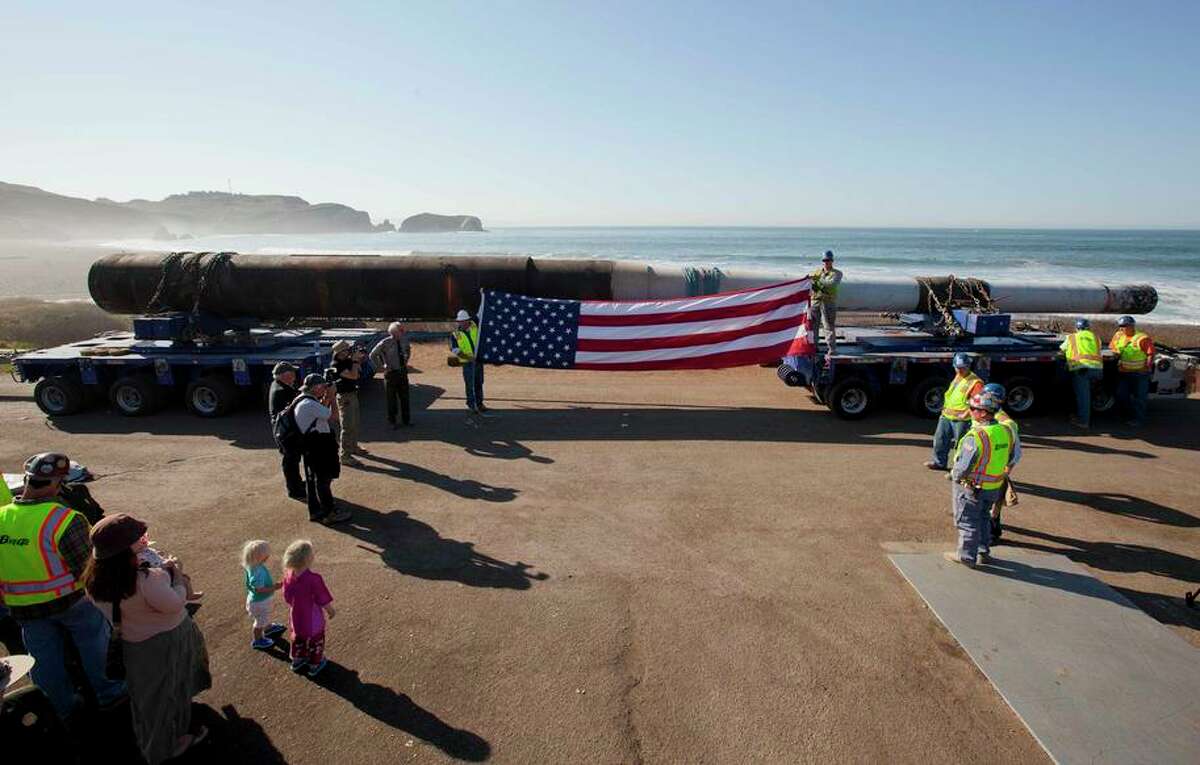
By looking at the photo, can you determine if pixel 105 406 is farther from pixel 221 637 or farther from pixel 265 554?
pixel 265 554

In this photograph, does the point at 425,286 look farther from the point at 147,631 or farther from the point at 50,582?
the point at 147,631

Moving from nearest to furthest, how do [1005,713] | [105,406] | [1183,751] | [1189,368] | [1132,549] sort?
1. [1183,751]
2. [1005,713]
3. [1132,549]
4. [1189,368]
5. [105,406]

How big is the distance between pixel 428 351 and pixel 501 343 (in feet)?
22.7

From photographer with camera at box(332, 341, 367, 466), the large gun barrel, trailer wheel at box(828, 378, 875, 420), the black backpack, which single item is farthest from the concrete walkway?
the large gun barrel

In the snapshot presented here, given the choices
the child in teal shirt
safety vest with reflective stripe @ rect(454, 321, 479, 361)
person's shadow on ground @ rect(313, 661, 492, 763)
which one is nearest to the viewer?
person's shadow on ground @ rect(313, 661, 492, 763)

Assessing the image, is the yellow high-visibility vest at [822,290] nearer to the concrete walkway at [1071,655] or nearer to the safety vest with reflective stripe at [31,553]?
the concrete walkway at [1071,655]

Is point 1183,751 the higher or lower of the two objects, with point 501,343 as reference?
lower

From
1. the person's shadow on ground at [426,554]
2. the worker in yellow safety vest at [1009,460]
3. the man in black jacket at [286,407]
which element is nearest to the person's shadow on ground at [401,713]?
the person's shadow on ground at [426,554]

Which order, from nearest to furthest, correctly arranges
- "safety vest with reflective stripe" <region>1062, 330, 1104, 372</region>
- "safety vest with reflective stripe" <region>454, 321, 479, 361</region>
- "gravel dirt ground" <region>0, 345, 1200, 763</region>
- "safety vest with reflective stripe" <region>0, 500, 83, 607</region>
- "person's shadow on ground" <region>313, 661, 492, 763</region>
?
1. "safety vest with reflective stripe" <region>0, 500, 83, 607</region>
2. "person's shadow on ground" <region>313, 661, 492, 763</region>
3. "gravel dirt ground" <region>0, 345, 1200, 763</region>
4. "safety vest with reflective stripe" <region>1062, 330, 1104, 372</region>
5. "safety vest with reflective stripe" <region>454, 321, 479, 361</region>

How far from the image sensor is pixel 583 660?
4.86m

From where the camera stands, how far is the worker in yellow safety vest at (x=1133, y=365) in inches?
425

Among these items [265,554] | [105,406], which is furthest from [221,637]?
[105,406]

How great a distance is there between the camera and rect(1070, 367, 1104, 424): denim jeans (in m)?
10.6

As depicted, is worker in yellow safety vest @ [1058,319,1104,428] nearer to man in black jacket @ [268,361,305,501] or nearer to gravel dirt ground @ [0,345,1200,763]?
gravel dirt ground @ [0,345,1200,763]
